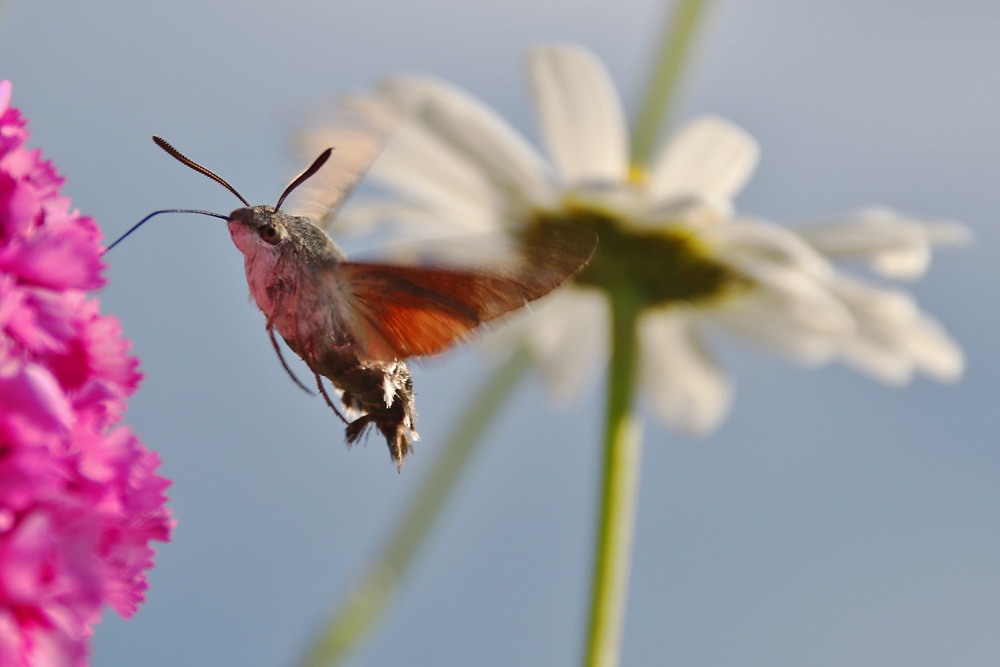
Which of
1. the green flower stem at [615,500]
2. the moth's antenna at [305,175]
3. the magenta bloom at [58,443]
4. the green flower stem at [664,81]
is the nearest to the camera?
the magenta bloom at [58,443]

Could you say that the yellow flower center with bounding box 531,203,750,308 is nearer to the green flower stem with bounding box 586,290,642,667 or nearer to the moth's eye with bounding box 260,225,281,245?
the green flower stem with bounding box 586,290,642,667

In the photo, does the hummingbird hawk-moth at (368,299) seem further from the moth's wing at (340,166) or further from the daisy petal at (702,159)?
the daisy petal at (702,159)

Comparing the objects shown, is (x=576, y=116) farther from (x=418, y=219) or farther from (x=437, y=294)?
(x=437, y=294)

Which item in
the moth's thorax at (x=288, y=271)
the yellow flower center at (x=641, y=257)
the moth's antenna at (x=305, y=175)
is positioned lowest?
the moth's thorax at (x=288, y=271)

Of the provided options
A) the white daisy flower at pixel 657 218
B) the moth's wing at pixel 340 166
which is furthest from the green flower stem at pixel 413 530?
the moth's wing at pixel 340 166

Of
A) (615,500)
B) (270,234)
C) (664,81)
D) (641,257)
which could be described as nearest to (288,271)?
(270,234)

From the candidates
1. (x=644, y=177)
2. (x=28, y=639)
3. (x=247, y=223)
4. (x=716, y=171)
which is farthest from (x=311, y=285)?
(x=644, y=177)

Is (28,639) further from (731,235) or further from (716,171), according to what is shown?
(716,171)
